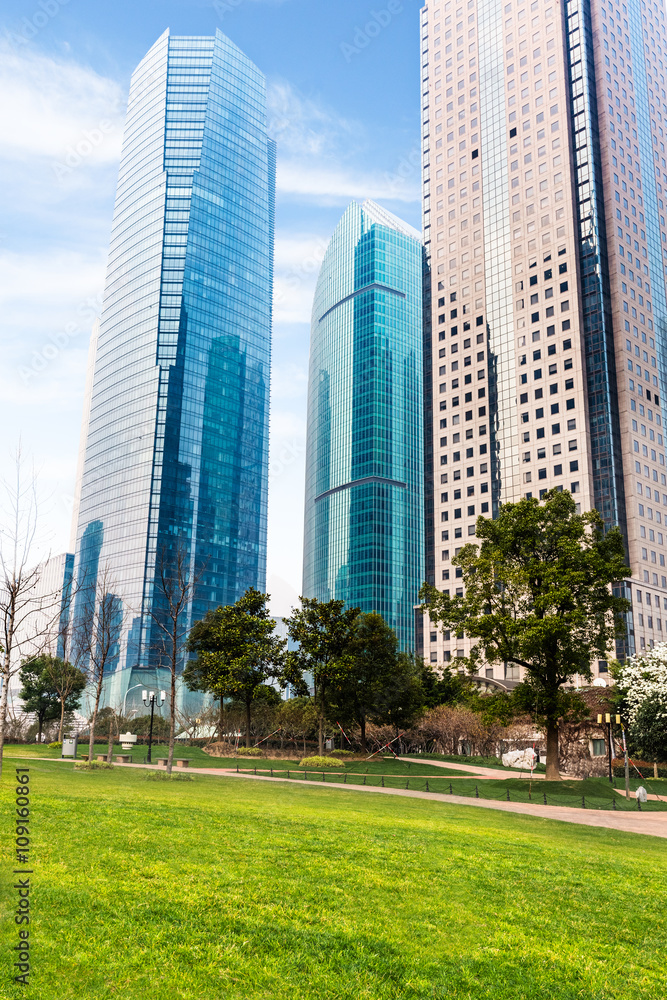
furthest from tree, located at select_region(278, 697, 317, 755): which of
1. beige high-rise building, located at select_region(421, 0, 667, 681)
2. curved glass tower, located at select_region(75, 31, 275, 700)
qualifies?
curved glass tower, located at select_region(75, 31, 275, 700)

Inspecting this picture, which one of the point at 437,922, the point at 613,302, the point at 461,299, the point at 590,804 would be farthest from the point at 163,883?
the point at 461,299

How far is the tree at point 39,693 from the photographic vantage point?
254 feet

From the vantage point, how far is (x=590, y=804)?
37.2 m

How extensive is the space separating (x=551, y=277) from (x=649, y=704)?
3427 inches

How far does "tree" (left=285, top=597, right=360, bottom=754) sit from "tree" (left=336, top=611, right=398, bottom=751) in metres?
2.71

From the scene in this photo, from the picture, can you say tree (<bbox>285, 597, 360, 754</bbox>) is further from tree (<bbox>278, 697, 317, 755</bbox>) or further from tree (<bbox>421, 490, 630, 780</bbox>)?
tree (<bbox>421, 490, 630, 780</bbox>)

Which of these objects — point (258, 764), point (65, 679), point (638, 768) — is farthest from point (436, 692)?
point (65, 679)

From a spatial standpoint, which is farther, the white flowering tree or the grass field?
the white flowering tree

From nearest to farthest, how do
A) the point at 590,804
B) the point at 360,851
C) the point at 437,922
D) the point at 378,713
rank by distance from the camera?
1. the point at 437,922
2. the point at 360,851
3. the point at 590,804
4. the point at 378,713

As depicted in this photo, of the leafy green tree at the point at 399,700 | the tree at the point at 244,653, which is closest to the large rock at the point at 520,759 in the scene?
the leafy green tree at the point at 399,700

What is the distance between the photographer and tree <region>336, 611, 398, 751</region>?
222ft

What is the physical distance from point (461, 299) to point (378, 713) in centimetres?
9174

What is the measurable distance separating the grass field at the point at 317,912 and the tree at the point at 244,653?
45.6 metres

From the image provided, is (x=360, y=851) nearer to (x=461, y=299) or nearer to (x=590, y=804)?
(x=590, y=804)
